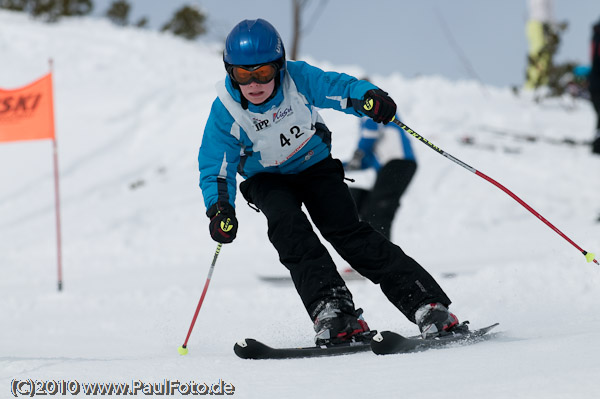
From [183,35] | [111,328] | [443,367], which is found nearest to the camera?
[443,367]

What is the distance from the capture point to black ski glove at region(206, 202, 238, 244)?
10.3 feet

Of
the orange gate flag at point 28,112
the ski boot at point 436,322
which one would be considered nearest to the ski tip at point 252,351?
the ski boot at point 436,322

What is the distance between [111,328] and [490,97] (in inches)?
537

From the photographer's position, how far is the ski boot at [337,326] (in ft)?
9.99

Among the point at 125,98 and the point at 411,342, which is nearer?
the point at 411,342

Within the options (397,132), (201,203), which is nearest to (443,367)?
(397,132)

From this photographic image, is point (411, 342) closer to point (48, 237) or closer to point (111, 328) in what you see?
point (111, 328)

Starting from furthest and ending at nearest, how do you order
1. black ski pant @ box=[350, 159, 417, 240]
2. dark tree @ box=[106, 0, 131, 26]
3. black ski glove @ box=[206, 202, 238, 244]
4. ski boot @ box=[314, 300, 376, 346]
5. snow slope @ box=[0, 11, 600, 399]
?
dark tree @ box=[106, 0, 131, 26]
black ski pant @ box=[350, 159, 417, 240]
black ski glove @ box=[206, 202, 238, 244]
ski boot @ box=[314, 300, 376, 346]
snow slope @ box=[0, 11, 600, 399]

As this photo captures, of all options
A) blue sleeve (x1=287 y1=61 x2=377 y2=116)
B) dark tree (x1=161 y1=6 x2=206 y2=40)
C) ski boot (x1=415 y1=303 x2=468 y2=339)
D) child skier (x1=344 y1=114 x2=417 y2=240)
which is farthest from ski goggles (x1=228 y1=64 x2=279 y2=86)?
dark tree (x1=161 y1=6 x2=206 y2=40)

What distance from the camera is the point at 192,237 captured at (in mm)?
9719

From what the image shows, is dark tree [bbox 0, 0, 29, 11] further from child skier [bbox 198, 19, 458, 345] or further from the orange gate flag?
child skier [bbox 198, 19, 458, 345]

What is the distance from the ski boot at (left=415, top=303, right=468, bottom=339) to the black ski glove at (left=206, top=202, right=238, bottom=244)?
97cm

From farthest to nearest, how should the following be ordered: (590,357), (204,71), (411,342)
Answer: (204,71), (411,342), (590,357)

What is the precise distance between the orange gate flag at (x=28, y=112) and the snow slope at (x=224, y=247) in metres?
1.70
